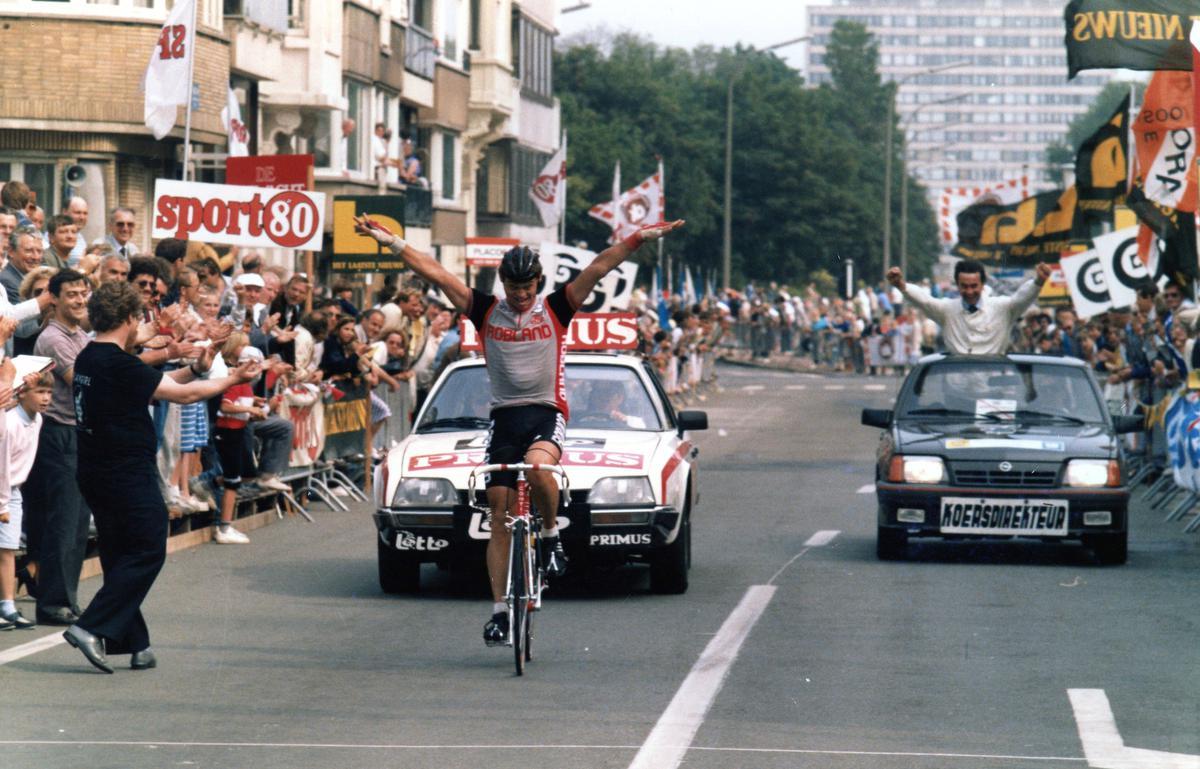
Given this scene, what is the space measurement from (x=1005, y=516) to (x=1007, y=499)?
4.7 inches

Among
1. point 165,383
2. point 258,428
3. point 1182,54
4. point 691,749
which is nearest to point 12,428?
point 165,383

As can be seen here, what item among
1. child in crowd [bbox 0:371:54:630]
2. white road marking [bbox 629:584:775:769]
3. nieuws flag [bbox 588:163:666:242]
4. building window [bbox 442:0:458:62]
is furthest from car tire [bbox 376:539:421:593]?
building window [bbox 442:0:458:62]

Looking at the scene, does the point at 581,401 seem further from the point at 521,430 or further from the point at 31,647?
the point at 31,647

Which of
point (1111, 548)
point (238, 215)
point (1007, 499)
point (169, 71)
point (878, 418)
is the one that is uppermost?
point (169, 71)

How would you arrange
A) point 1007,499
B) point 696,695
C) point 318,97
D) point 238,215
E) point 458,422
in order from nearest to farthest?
1. point 696,695
2. point 458,422
3. point 1007,499
4. point 238,215
5. point 318,97

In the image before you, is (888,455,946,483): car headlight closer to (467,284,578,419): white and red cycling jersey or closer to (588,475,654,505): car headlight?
(588,475,654,505): car headlight

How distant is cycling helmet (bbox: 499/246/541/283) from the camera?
36.1 ft

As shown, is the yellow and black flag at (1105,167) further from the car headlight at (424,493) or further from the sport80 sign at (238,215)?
the car headlight at (424,493)

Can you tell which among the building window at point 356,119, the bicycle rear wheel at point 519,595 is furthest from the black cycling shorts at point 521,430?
the building window at point 356,119

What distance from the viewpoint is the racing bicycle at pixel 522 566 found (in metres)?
10.7

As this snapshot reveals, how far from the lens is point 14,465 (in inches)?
486

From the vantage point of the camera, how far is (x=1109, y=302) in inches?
1224

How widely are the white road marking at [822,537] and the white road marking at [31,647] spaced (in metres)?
7.06

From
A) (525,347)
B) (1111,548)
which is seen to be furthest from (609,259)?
(1111,548)
